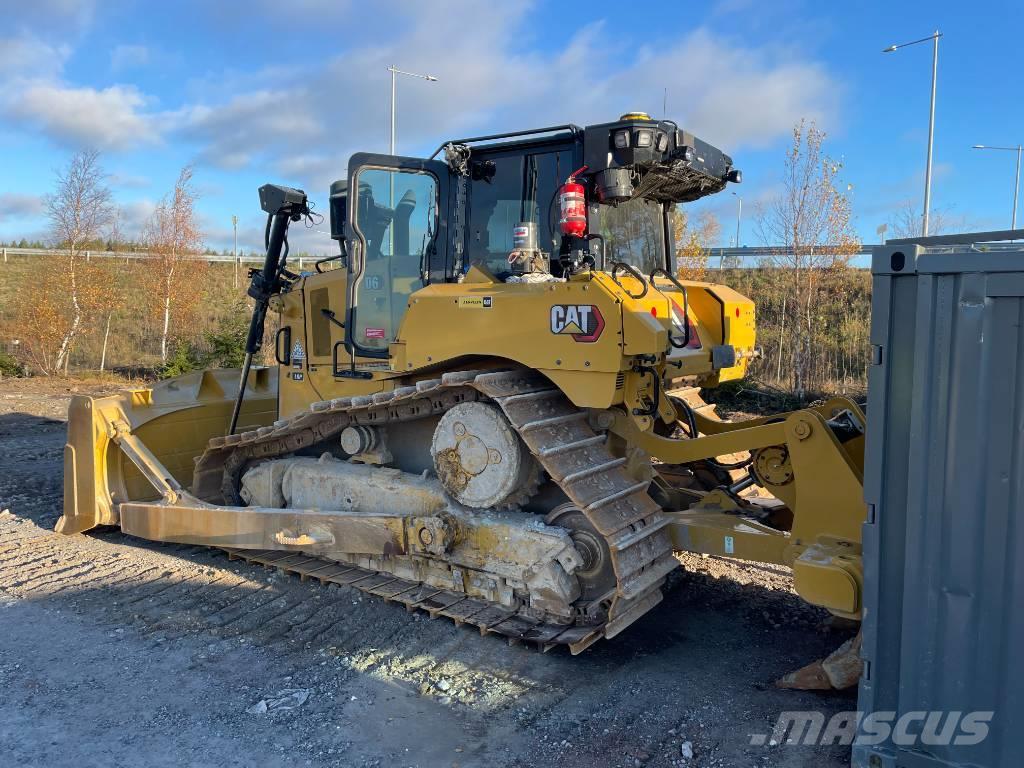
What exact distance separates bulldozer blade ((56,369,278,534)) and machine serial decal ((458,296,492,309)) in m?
3.12

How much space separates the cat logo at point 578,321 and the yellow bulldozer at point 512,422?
0.01 metres

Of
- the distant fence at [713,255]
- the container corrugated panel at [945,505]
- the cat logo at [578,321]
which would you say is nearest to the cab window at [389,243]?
the cat logo at [578,321]

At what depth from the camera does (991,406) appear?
2684 millimetres

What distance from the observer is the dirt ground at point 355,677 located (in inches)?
141

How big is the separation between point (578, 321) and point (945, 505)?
1.99 metres

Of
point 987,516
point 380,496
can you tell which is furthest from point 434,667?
point 987,516

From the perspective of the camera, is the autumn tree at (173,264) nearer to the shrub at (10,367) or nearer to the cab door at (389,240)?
the shrub at (10,367)

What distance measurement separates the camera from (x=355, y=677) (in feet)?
14.0

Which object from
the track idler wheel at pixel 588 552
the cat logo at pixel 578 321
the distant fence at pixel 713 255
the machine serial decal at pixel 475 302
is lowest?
the track idler wheel at pixel 588 552

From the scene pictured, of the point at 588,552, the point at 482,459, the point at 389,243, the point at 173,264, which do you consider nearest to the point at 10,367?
the point at 173,264

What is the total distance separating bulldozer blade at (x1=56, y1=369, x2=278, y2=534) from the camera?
253 inches

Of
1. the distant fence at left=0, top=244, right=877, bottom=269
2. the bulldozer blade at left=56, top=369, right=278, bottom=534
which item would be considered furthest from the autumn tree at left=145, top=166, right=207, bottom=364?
the bulldozer blade at left=56, top=369, right=278, bottom=534

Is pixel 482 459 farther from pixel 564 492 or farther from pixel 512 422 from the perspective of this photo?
pixel 564 492

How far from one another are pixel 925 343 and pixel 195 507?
5102 millimetres
